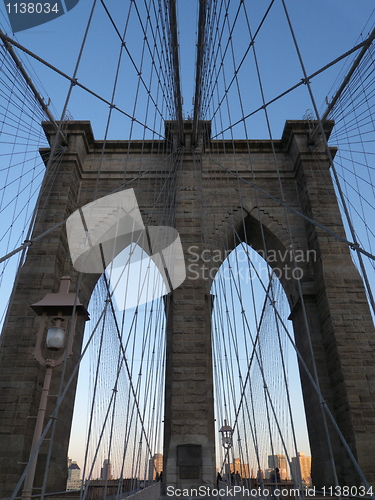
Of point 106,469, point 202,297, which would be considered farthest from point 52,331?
point 202,297

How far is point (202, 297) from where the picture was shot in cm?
799

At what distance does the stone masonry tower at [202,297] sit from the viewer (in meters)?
6.58

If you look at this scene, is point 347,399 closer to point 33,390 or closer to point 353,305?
point 353,305

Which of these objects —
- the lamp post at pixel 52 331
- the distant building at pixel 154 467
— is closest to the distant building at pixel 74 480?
the distant building at pixel 154 467

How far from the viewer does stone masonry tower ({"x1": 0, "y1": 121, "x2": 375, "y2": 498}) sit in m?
6.58

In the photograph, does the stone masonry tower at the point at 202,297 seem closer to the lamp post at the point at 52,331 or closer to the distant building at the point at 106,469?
the distant building at the point at 106,469

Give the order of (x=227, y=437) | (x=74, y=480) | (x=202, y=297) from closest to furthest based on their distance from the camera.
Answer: (x=227, y=437) → (x=202, y=297) → (x=74, y=480)

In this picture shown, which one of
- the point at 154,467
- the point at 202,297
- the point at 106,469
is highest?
the point at 202,297

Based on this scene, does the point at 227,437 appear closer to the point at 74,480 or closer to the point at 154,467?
the point at 154,467

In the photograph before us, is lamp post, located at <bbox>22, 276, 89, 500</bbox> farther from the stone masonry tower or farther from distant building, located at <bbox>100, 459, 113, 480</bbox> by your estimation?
the stone masonry tower

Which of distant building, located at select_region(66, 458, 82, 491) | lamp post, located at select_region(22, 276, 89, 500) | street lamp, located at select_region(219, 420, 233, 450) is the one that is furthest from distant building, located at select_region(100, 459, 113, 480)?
street lamp, located at select_region(219, 420, 233, 450)

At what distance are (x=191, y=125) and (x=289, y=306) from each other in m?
4.98

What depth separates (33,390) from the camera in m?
6.67

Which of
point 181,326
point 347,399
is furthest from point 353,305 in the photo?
point 181,326
